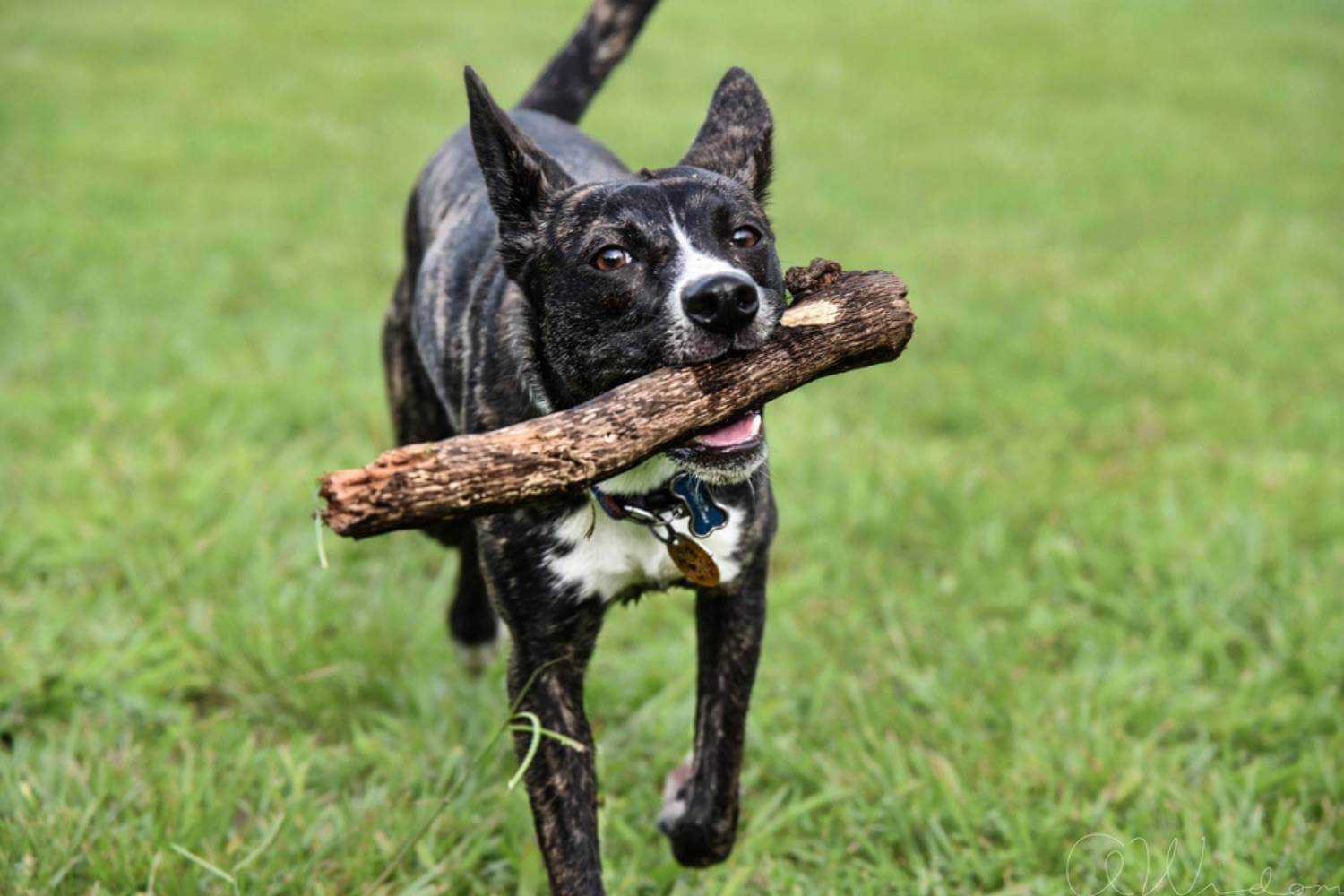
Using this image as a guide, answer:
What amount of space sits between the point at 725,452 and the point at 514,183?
85cm

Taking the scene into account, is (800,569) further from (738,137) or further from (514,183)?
(514,183)

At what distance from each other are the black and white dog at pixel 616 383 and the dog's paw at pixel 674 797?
0.05 feet

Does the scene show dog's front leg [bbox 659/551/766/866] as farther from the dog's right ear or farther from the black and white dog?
the dog's right ear

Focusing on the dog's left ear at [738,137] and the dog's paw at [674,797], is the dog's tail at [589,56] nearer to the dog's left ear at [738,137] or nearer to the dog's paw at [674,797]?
the dog's left ear at [738,137]

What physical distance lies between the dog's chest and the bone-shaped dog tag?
0.12 feet

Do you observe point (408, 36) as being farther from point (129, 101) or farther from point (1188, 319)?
point (1188, 319)

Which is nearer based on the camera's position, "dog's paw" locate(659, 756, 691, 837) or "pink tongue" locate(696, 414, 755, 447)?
"pink tongue" locate(696, 414, 755, 447)

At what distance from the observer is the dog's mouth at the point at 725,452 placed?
8.44ft

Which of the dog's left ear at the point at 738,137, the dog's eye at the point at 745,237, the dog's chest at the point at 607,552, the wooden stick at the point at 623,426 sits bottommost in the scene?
the dog's chest at the point at 607,552

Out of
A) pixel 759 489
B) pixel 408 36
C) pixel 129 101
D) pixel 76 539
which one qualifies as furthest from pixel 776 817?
pixel 408 36

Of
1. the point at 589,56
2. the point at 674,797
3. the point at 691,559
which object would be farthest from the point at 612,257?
the point at 589,56

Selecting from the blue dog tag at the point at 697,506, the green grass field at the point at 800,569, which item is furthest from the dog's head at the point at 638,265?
the green grass field at the point at 800,569

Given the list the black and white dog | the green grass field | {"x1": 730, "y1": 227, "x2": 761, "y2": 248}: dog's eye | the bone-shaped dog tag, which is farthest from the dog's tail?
the bone-shaped dog tag

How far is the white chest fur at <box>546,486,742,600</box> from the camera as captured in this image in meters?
2.87
